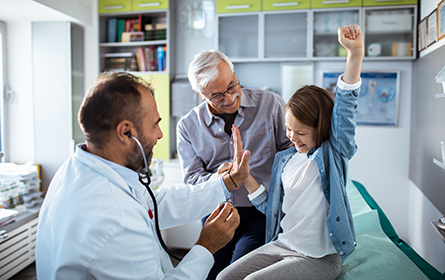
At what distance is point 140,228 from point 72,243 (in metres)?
0.18

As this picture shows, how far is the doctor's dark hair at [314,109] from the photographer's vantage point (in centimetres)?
135

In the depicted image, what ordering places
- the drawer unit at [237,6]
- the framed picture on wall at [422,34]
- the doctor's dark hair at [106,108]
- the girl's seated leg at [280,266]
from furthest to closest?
the drawer unit at [237,6] → the framed picture on wall at [422,34] → the girl's seated leg at [280,266] → the doctor's dark hair at [106,108]

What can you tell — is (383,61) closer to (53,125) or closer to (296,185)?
(296,185)

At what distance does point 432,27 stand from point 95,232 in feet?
8.59

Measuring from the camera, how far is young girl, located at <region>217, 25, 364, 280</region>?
4.09 feet

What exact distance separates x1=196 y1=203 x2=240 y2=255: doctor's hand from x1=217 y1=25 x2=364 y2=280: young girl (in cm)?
26

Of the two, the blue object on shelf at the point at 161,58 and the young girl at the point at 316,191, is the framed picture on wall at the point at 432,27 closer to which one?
the young girl at the point at 316,191

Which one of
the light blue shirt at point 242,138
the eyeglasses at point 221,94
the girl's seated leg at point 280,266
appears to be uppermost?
the eyeglasses at point 221,94

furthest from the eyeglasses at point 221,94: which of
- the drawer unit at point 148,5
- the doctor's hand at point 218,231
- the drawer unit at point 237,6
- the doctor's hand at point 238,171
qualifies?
the drawer unit at point 148,5

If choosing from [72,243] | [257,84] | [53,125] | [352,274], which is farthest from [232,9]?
[72,243]

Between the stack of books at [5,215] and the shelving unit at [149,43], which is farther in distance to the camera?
the shelving unit at [149,43]

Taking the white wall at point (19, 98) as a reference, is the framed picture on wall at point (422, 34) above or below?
above

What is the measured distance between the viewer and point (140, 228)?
3.17 ft

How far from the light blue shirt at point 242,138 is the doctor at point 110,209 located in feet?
1.70
